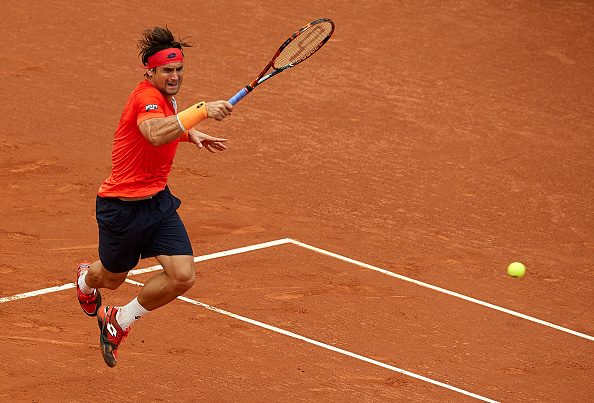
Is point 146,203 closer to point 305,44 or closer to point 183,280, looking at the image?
point 183,280

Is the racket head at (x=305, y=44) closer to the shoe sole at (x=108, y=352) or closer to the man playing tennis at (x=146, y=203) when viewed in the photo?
the man playing tennis at (x=146, y=203)

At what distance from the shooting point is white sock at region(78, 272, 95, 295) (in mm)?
6752

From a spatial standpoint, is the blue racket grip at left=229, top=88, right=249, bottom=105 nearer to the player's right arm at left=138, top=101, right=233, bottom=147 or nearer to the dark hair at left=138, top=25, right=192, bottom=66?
the player's right arm at left=138, top=101, right=233, bottom=147

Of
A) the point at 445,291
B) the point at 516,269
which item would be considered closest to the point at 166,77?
the point at 445,291

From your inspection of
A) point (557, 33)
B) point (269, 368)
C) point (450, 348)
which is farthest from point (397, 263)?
point (557, 33)

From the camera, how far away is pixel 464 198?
1102cm

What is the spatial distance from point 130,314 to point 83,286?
0.84 m

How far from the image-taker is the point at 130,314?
6141 millimetres

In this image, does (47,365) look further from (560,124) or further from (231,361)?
(560,124)

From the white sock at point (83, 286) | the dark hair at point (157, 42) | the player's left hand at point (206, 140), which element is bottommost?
the white sock at point (83, 286)

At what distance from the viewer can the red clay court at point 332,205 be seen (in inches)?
273

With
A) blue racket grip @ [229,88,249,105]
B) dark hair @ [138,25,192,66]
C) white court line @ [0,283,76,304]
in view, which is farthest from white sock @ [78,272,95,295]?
blue racket grip @ [229,88,249,105]

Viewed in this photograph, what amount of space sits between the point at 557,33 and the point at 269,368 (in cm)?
1252

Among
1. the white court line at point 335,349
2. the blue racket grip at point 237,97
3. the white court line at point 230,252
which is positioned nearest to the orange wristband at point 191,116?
the blue racket grip at point 237,97
